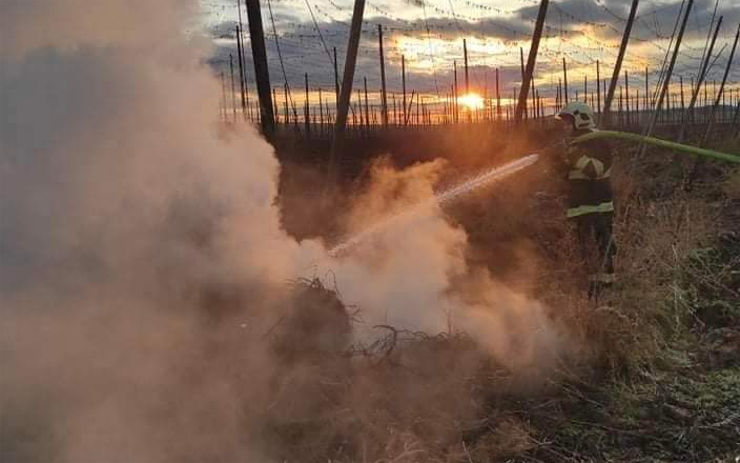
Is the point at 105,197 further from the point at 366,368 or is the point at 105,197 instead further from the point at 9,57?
the point at 366,368

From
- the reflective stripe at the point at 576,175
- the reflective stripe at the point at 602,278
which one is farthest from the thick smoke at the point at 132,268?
the reflective stripe at the point at 576,175

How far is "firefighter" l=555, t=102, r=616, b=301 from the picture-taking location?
7547 mm

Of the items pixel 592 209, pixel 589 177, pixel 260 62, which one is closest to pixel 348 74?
pixel 260 62

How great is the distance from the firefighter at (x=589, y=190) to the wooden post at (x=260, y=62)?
170 inches

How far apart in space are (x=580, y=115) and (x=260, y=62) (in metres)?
4.61

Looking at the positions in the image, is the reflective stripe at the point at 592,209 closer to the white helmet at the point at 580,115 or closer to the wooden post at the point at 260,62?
the white helmet at the point at 580,115

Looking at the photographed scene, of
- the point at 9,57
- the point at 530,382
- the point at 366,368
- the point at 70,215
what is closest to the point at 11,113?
the point at 9,57

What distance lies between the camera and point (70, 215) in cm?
521

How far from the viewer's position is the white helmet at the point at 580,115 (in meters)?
7.66

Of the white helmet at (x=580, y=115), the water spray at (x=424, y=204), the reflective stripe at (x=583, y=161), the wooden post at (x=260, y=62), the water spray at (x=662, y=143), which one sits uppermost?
the wooden post at (x=260, y=62)

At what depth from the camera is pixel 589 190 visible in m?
7.66

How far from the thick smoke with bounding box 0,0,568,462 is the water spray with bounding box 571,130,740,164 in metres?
1.95

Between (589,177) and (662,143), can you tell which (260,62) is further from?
(662,143)

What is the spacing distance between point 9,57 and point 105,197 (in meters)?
1.19
